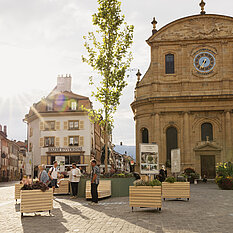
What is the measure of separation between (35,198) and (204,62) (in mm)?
33847

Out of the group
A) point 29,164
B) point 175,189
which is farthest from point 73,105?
point 175,189

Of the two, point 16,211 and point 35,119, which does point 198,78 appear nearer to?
point 35,119

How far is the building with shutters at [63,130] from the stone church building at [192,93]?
379 inches

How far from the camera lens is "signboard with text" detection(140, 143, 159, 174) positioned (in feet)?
80.6

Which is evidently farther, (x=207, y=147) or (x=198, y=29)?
(x=198, y=29)

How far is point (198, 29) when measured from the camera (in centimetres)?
4156

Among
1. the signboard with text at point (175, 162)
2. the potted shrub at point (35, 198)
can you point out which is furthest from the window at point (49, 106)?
the potted shrub at point (35, 198)

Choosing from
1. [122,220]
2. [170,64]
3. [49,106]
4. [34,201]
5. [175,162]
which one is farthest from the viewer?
[49,106]

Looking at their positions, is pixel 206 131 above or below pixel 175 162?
above

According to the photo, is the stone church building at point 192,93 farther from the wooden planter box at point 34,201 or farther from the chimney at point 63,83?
the wooden planter box at point 34,201

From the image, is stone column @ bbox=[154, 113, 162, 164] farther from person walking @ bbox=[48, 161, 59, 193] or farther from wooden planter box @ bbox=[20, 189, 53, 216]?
wooden planter box @ bbox=[20, 189, 53, 216]

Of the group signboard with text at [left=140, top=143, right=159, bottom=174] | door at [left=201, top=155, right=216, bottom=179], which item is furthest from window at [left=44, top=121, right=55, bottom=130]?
signboard with text at [left=140, top=143, right=159, bottom=174]

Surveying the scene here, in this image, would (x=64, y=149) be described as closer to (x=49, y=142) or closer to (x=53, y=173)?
(x=49, y=142)

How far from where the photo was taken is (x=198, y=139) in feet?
133
